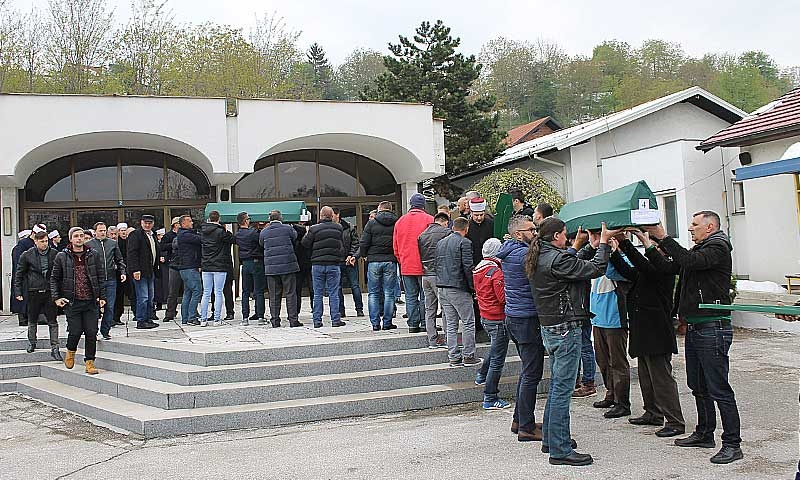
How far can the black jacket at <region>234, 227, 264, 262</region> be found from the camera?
11.7 metres

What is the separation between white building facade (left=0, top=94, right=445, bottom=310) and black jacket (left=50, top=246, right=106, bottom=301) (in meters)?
5.67

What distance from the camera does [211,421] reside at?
24.5 feet

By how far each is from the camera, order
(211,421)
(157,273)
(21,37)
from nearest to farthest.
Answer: (211,421), (157,273), (21,37)

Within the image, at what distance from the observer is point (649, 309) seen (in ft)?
21.2

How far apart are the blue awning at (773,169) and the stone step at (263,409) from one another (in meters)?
3.76

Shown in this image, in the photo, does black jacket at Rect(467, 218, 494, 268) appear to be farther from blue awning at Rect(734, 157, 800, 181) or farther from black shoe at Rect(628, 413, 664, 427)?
blue awning at Rect(734, 157, 800, 181)

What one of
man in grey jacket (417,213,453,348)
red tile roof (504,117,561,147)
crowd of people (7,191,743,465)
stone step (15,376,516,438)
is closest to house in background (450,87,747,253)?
red tile roof (504,117,561,147)

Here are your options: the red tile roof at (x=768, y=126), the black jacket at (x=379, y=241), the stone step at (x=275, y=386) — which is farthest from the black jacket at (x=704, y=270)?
the red tile roof at (x=768, y=126)

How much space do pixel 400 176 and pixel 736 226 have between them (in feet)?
27.0

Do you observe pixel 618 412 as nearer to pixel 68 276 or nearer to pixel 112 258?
pixel 68 276

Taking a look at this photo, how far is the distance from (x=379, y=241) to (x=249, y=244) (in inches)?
102

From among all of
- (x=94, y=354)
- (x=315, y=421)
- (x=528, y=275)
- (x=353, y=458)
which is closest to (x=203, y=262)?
(x=94, y=354)

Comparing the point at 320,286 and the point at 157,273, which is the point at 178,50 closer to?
the point at 157,273

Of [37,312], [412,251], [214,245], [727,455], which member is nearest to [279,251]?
[214,245]
